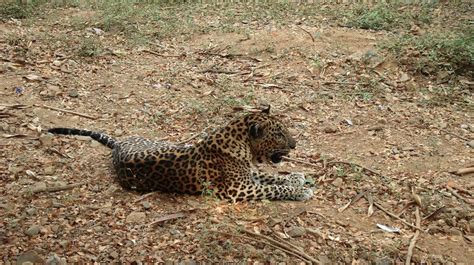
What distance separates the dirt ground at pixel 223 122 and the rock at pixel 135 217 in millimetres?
18

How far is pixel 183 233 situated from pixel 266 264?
2.93ft

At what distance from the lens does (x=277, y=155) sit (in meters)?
6.54

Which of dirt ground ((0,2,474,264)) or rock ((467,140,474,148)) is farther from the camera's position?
rock ((467,140,474,148))

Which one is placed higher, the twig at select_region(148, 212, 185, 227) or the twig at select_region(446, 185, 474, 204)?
the twig at select_region(446, 185, 474, 204)

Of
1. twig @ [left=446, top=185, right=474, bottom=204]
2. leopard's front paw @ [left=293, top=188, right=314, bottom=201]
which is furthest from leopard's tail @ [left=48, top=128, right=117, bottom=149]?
twig @ [left=446, top=185, right=474, bottom=204]

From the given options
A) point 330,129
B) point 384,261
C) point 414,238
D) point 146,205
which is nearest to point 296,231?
point 384,261

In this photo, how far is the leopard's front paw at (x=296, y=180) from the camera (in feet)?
20.8

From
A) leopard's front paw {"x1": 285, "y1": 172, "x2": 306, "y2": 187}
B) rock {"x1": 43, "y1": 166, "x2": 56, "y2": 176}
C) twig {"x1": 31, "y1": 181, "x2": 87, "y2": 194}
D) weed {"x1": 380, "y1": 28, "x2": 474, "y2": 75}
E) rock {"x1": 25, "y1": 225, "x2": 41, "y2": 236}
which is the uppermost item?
weed {"x1": 380, "y1": 28, "x2": 474, "y2": 75}

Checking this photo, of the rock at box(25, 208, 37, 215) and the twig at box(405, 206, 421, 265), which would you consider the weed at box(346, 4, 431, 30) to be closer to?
the twig at box(405, 206, 421, 265)

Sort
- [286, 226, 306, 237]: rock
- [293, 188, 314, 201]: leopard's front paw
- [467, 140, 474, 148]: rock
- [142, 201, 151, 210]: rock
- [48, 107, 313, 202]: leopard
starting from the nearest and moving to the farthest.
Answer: [286, 226, 306, 237]: rock, [142, 201, 151, 210]: rock, [48, 107, 313, 202]: leopard, [293, 188, 314, 201]: leopard's front paw, [467, 140, 474, 148]: rock

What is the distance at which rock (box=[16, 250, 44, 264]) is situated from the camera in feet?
14.8

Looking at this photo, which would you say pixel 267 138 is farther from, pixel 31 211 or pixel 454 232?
pixel 31 211

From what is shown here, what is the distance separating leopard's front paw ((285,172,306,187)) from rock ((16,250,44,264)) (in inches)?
115

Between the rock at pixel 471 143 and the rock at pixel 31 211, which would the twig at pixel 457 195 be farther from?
the rock at pixel 31 211
